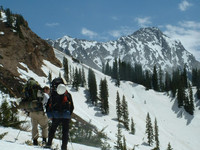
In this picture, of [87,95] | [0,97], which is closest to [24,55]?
[87,95]

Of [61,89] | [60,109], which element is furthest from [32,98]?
[61,89]

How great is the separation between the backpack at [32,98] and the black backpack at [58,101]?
0.97m

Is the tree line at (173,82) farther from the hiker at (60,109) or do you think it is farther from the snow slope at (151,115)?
the hiker at (60,109)

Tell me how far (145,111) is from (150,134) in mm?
28365

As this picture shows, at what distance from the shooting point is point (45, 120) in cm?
685

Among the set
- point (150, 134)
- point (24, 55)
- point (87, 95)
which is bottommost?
point (150, 134)

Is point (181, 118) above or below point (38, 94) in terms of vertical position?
below

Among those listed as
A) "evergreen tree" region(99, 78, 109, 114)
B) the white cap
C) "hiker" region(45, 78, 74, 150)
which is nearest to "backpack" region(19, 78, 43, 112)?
"hiker" region(45, 78, 74, 150)

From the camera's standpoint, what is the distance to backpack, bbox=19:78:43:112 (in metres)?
6.53

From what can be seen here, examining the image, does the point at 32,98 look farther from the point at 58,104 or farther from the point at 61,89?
the point at 61,89

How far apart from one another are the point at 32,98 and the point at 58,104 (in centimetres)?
144

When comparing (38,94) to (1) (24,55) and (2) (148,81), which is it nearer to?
(1) (24,55)

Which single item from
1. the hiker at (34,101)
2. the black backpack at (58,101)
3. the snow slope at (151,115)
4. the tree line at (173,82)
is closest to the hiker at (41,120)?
the hiker at (34,101)

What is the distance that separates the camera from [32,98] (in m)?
6.61
